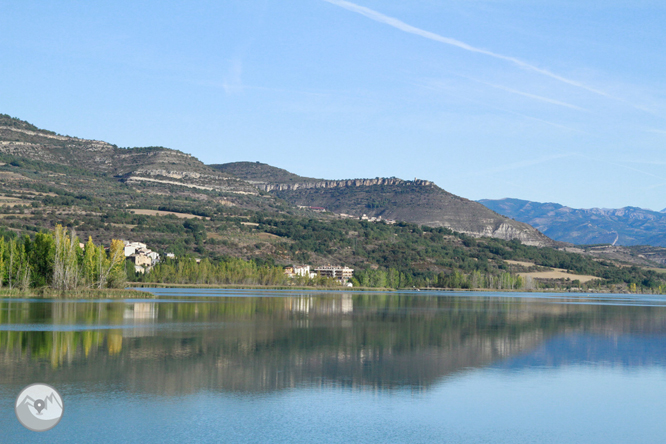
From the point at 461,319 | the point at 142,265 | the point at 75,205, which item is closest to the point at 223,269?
the point at 142,265

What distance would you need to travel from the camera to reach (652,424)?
16.2 m

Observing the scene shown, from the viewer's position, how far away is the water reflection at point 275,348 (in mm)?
19906

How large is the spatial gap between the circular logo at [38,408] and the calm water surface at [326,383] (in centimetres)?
94

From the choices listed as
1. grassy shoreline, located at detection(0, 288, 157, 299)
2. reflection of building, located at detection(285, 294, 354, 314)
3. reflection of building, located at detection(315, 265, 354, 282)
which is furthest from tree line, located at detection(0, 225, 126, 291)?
reflection of building, located at detection(315, 265, 354, 282)

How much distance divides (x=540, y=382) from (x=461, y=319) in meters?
25.4

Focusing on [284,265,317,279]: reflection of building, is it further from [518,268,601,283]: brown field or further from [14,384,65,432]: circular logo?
[14,384,65,432]: circular logo

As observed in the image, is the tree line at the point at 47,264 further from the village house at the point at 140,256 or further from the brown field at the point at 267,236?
the brown field at the point at 267,236

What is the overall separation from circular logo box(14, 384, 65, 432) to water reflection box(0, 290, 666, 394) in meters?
4.92

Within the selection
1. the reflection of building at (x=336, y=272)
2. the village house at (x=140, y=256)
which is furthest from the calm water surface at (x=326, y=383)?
the reflection of building at (x=336, y=272)

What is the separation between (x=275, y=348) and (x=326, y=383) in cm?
743

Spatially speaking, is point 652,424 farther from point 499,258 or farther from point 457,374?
point 499,258

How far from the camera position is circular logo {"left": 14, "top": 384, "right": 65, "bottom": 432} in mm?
11774

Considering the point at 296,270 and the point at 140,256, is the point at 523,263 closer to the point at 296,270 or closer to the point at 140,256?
the point at 296,270

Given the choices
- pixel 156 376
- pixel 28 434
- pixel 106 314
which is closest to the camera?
pixel 28 434
